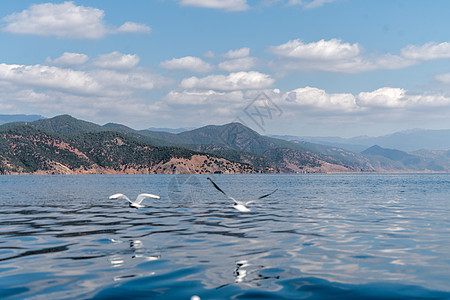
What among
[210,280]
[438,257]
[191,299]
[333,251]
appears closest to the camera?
[191,299]

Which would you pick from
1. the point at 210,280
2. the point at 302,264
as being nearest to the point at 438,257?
the point at 302,264

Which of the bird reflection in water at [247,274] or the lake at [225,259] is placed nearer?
the lake at [225,259]

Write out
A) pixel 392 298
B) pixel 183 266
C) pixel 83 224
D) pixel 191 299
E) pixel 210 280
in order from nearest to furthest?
pixel 191 299, pixel 392 298, pixel 210 280, pixel 183 266, pixel 83 224

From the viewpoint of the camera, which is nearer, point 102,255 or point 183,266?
point 183,266

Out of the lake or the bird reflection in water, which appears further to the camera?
the bird reflection in water

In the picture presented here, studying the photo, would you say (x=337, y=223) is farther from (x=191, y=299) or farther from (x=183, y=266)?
(x=191, y=299)

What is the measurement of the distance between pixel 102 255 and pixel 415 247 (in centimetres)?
1629

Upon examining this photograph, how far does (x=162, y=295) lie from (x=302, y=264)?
23.4 feet

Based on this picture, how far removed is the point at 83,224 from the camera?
108ft

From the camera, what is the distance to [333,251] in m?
21.5

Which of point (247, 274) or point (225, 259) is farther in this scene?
point (225, 259)

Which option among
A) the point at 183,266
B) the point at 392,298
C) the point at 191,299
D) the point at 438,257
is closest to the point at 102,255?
the point at 183,266

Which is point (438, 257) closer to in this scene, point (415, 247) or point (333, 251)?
point (415, 247)

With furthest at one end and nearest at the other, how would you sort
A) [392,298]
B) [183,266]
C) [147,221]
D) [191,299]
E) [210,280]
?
[147,221]
[183,266]
[210,280]
[392,298]
[191,299]
